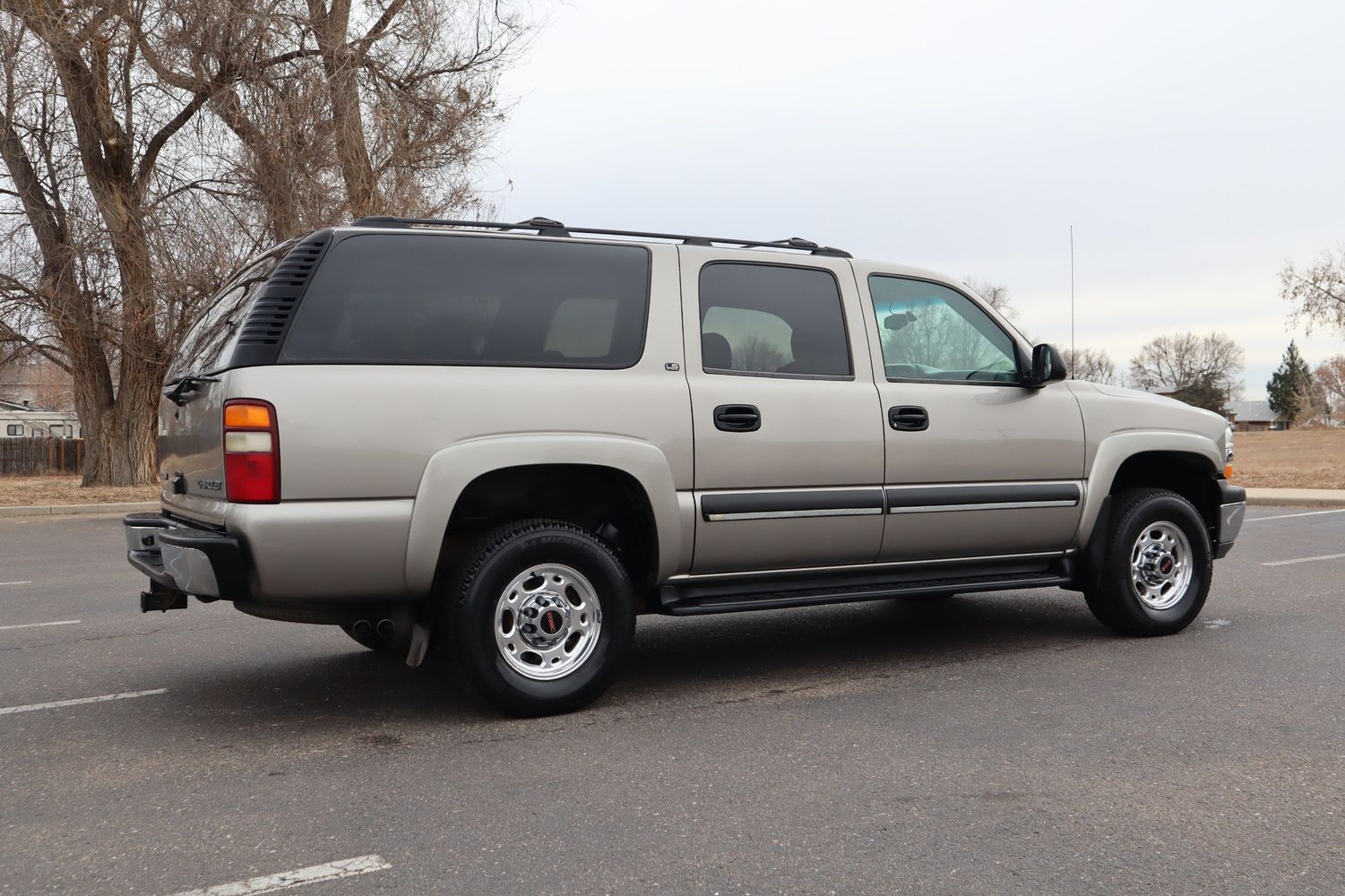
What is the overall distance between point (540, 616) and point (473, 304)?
4.44ft

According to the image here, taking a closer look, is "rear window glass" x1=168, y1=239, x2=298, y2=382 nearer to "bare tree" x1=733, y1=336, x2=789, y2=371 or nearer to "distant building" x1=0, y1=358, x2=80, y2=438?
"bare tree" x1=733, y1=336, x2=789, y2=371

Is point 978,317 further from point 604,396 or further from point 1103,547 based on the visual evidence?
point 604,396

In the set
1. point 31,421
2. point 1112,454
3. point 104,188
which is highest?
point 104,188

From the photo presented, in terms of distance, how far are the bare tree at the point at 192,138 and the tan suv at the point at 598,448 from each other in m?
15.1

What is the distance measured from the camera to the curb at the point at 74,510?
17.9 metres

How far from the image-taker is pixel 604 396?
16.9 ft

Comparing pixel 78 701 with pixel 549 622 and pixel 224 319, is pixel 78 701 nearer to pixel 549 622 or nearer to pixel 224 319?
pixel 224 319

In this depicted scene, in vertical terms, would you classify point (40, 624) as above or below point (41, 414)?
below

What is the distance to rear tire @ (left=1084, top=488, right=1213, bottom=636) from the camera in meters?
6.52

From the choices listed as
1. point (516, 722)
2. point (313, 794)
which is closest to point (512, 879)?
point (313, 794)

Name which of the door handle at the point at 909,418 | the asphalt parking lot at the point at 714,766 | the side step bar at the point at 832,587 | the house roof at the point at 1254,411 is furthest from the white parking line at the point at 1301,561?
the house roof at the point at 1254,411

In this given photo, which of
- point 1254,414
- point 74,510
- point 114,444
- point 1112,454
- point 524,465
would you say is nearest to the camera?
point 524,465

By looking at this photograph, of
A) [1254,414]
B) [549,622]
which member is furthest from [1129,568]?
[1254,414]

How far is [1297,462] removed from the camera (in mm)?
36375
